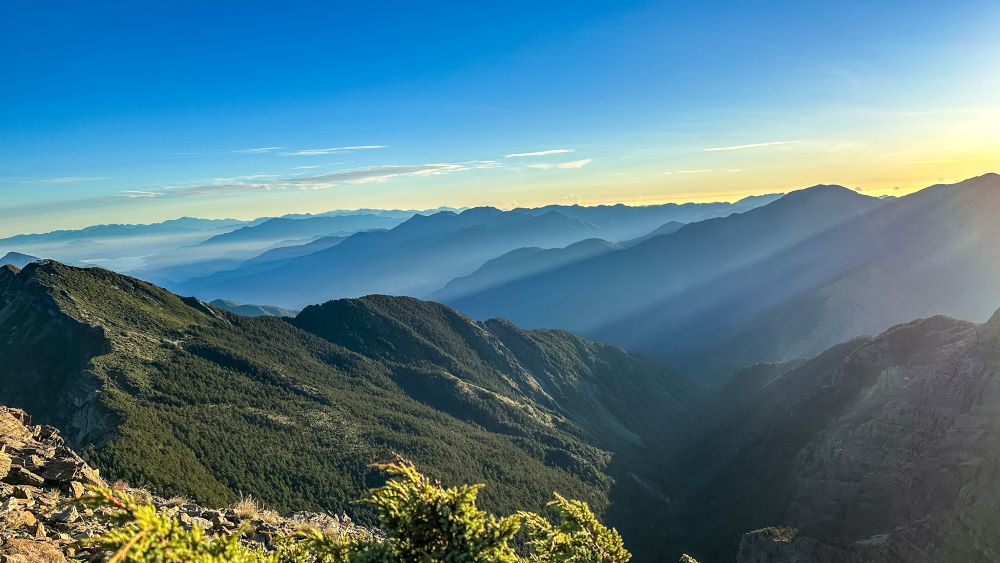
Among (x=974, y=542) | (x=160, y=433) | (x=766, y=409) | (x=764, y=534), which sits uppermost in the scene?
(x=160, y=433)

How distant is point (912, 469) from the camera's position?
86125 millimetres

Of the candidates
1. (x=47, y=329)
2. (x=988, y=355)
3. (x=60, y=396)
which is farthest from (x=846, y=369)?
(x=47, y=329)

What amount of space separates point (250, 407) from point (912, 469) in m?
123

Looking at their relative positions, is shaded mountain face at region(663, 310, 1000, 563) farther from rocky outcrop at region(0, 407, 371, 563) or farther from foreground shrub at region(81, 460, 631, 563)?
rocky outcrop at region(0, 407, 371, 563)

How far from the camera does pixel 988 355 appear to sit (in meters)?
87.2

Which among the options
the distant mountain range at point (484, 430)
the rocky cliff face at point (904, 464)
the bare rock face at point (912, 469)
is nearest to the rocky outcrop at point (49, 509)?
the distant mountain range at point (484, 430)

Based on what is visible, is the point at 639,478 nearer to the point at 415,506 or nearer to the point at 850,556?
the point at 850,556

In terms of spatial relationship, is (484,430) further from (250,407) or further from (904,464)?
(904,464)

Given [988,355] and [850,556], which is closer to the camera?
[850,556]

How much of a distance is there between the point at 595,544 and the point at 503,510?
111098 millimetres

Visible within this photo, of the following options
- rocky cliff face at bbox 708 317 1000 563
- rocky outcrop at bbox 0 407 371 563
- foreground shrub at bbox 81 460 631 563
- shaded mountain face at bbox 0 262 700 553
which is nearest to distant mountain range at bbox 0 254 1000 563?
rocky cliff face at bbox 708 317 1000 563

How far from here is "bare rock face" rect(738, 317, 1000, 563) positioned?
65.9 m

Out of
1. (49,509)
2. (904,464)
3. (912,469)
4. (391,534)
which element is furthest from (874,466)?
(49,509)

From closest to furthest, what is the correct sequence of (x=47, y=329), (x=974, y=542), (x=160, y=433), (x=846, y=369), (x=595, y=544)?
(x=595, y=544) → (x=974, y=542) → (x=160, y=433) → (x=47, y=329) → (x=846, y=369)
